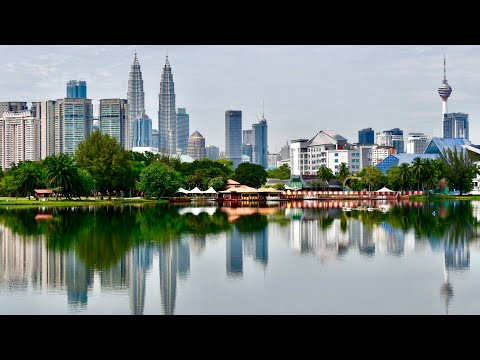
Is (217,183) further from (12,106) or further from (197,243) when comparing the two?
(12,106)

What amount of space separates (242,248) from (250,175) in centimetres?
5908

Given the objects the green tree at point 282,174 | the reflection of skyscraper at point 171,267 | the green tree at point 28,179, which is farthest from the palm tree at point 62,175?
the green tree at point 282,174

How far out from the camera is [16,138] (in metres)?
120

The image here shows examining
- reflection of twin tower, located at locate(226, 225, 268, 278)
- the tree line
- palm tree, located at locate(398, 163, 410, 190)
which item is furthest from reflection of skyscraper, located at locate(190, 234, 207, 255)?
palm tree, located at locate(398, 163, 410, 190)

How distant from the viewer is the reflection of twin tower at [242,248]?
639 inches

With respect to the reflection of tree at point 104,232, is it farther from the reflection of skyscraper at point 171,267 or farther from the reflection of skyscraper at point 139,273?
the reflection of skyscraper at point 171,267

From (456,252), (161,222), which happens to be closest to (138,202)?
(161,222)

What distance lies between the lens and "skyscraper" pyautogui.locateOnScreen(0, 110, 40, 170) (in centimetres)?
11831

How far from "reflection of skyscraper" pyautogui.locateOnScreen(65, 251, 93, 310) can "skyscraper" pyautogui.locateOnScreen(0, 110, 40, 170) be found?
107 metres

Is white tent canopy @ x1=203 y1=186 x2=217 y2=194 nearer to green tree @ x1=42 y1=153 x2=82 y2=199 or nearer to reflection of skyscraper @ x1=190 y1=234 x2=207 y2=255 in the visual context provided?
green tree @ x1=42 y1=153 x2=82 y2=199

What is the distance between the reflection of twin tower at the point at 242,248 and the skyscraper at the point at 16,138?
101 m
